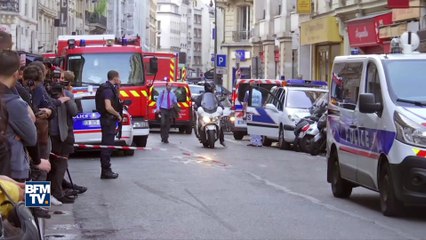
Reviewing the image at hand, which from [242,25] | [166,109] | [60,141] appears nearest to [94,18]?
[242,25]

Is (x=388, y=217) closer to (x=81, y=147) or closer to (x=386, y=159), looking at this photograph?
(x=386, y=159)

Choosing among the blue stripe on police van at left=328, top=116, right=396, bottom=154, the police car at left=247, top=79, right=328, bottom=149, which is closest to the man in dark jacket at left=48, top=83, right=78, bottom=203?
the blue stripe on police van at left=328, top=116, right=396, bottom=154

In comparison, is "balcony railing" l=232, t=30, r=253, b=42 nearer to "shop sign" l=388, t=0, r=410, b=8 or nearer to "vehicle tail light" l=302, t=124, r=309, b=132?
"shop sign" l=388, t=0, r=410, b=8

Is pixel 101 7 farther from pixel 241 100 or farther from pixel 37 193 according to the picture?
pixel 37 193

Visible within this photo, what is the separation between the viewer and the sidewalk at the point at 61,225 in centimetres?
1007

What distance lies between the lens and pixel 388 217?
37.2 ft

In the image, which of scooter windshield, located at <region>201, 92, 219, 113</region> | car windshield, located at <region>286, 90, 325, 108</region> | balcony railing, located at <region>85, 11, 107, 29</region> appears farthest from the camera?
balcony railing, located at <region>85, 11, 107, 29</region>

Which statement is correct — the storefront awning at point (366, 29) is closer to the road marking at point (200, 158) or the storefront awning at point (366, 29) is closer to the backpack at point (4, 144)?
the road marking at point (200, 158)

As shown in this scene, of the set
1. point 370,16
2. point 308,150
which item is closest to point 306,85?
point 308,150

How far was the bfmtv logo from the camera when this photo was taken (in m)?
5.61

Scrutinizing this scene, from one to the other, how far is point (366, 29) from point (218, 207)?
2277 cm

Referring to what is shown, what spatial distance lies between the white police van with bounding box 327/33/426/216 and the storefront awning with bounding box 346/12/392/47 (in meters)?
18.9

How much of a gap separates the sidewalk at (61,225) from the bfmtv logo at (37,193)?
4.33 meters

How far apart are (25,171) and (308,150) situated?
55.3 feet
